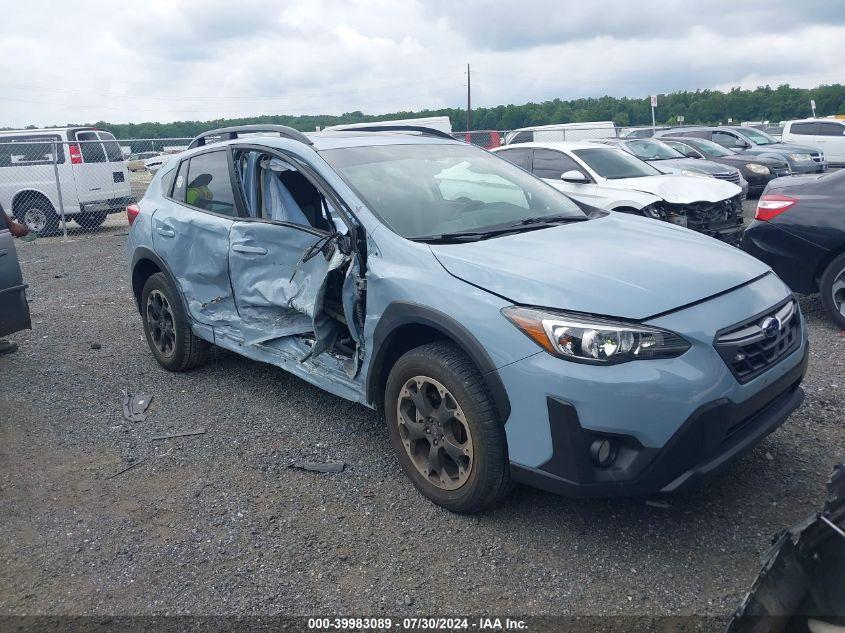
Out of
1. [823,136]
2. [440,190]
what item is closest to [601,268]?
[440,190]

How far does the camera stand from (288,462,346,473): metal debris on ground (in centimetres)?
390

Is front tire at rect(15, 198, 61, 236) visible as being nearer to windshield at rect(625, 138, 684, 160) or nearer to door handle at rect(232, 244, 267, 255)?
door handle at rect(232, 244, 267, 255)

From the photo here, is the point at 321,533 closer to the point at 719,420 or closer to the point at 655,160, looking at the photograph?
the point at 719,420

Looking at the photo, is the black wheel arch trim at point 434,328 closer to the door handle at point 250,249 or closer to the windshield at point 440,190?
the windshield at point 440,190

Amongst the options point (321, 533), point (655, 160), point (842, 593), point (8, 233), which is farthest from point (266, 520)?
point (655, 160)

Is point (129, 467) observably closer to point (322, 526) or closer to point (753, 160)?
point (322, 526)

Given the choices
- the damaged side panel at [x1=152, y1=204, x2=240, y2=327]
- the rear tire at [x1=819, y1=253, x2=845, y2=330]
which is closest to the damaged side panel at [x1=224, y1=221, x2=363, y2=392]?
the damaged side panel at [x1=152, y1=204, x2=240, y2=327]

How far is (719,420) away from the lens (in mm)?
2734

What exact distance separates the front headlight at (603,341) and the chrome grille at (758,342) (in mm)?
227

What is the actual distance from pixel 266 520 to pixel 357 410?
1.31 metres

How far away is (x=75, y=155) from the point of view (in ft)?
45.1

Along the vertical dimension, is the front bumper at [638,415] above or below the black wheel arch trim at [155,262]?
below

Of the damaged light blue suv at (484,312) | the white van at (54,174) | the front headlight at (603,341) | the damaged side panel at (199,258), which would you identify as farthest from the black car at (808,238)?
the white van at (54,174)

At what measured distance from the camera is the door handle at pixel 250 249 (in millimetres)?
4371
